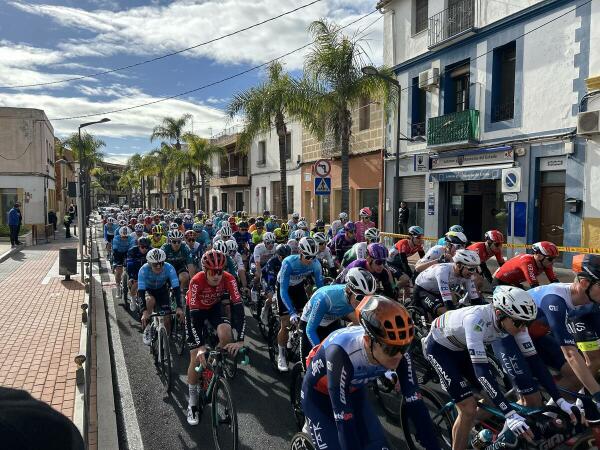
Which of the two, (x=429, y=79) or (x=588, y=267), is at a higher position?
(x=429, y=79)

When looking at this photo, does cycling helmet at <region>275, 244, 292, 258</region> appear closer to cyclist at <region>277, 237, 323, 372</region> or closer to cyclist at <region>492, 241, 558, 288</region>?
cyclist at <region>277, 237, 323, 372</region>

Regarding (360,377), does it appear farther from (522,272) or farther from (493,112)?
(493,112)

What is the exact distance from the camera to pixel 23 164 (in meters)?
30.1

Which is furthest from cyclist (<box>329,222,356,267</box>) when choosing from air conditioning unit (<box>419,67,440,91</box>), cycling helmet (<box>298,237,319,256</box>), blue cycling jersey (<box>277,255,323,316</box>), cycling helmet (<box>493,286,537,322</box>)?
air conditioning unit (<box>419,67,440,91</box>)

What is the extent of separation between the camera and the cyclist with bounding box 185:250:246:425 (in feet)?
16.3

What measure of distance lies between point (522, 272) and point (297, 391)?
11.6 ft

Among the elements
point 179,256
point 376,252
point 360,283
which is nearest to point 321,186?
point 179,256

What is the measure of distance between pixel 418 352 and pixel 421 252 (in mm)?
3286

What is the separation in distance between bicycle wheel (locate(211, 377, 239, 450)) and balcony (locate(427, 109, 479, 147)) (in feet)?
45.7

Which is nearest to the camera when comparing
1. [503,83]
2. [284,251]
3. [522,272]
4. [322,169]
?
[522,272]

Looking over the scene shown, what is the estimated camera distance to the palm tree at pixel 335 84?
16.1 m

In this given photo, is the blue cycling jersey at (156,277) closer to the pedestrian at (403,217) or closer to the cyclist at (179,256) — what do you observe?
the cyclist at (179,256)

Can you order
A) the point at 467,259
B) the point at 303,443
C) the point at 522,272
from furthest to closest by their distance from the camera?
the point at 522,272 < the point at 467,259 < the point at 303,443

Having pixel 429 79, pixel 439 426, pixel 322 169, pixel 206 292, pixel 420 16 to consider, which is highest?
pixel 420 16
